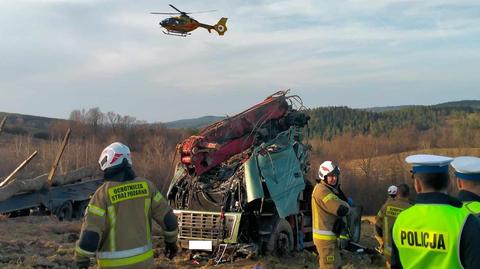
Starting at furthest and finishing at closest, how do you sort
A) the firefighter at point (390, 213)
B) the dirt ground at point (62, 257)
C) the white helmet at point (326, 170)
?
the dirt ground at point (62, 257) < the firefighter at point (390, 213) < the white helmet at point (326, 170)

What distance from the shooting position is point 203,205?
10.9 m

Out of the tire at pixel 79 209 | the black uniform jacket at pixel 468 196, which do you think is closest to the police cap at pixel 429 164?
the black uniform jacket at pixel 468 196

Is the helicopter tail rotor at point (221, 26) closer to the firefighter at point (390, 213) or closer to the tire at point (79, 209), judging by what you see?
the tire at point (79, 209)

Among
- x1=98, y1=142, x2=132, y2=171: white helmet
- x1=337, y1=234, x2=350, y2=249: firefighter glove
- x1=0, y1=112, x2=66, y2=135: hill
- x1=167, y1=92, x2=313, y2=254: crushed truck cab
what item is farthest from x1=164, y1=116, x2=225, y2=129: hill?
x1=0, y1=112, x2=66, y2=135: hill

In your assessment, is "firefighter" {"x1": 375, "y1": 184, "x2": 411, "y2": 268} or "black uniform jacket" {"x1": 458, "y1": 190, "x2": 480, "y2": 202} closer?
"black uniform jacket" {"x1": 458, "y1": 190, "x2": 480, "y2": 202}

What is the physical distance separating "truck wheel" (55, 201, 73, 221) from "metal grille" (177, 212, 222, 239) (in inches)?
292

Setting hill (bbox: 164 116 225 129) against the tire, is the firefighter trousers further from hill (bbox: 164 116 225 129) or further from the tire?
the tire

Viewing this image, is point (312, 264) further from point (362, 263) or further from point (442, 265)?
point (442, 265)

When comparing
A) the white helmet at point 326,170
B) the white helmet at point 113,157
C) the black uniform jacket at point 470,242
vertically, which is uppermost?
the white helmet at point 113,157

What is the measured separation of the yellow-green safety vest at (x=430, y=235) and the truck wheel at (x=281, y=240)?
7.76 meters

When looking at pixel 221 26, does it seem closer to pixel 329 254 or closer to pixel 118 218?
pixel 329 254

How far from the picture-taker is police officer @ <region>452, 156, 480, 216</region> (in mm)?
3254

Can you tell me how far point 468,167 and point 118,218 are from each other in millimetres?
2801

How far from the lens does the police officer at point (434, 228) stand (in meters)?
2.69
